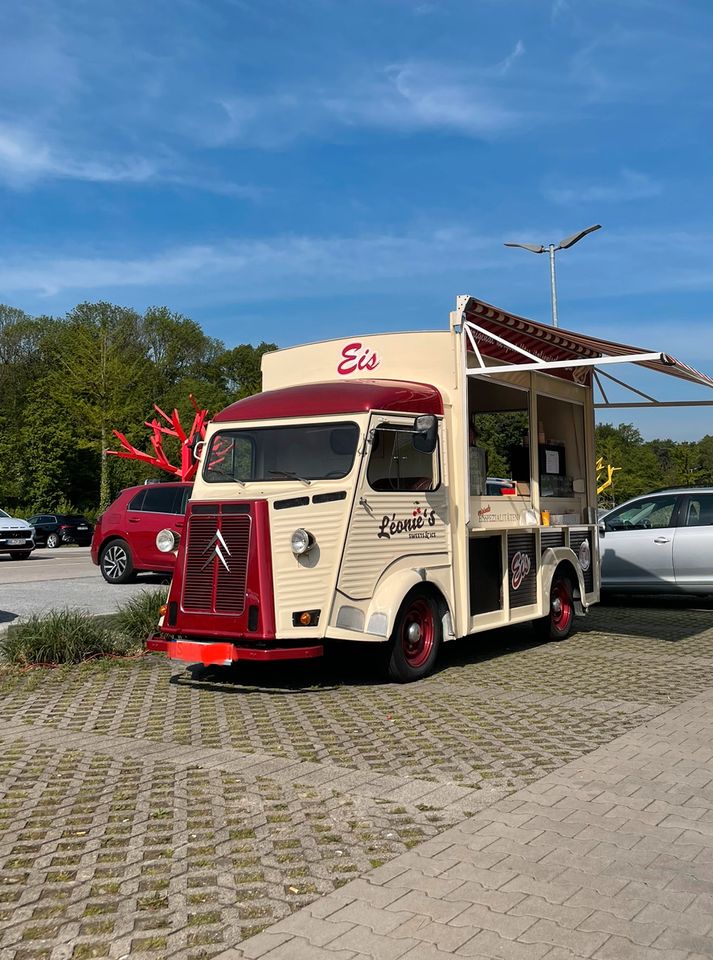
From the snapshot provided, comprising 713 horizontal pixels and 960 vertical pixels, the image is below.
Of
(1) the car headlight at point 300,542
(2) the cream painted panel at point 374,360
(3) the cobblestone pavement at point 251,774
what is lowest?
(3) the cobblestone pavement at point 251,774

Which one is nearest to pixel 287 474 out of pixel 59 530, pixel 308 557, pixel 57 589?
pixel 308 557

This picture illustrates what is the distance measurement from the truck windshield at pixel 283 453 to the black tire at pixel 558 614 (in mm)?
3783

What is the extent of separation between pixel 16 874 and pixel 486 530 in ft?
19.0

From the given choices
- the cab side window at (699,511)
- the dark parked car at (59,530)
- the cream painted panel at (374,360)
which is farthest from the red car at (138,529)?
the dark parked car at (59,530)

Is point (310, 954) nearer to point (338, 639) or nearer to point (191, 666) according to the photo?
point (338, 639)

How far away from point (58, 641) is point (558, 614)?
18.1 feet

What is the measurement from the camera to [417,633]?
8477 mm

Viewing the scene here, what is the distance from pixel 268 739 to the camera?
258 inches

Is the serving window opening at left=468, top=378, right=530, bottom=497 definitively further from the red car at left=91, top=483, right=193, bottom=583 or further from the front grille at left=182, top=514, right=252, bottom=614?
the red car at left=91, top=483, right=193, bottom=583

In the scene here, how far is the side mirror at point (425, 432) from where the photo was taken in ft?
26.9

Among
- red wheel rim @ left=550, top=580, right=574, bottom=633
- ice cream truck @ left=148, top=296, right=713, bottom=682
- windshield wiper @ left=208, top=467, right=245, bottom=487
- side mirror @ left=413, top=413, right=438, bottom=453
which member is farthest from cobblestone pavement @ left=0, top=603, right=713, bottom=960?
side mirror @ left=413, top=413, right=438, bottom=453

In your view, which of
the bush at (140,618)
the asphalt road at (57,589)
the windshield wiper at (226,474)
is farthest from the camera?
the asphalt road at (57,589)

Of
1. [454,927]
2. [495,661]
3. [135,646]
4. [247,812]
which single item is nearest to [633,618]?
[495,661]

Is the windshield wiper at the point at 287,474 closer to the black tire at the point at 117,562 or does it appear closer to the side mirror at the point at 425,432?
the side mirror at the point at 425,432
